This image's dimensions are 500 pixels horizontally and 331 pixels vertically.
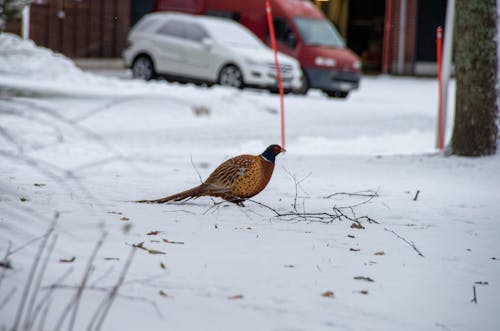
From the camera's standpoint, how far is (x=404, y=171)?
393 inches

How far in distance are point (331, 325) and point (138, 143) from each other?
8227 millimetres

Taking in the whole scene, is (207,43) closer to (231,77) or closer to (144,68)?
(231,77)

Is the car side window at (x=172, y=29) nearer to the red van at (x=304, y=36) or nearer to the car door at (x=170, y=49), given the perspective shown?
the car door at (x=170, y=49)

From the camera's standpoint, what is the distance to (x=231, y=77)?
65.2ft

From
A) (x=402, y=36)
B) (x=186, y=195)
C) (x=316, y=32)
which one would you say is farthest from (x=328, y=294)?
(x=402, y=36)

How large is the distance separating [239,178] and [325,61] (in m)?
15.1

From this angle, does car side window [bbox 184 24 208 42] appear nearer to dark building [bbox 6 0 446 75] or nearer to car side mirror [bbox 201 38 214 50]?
car side mirror [bbox 201 38 214 50]

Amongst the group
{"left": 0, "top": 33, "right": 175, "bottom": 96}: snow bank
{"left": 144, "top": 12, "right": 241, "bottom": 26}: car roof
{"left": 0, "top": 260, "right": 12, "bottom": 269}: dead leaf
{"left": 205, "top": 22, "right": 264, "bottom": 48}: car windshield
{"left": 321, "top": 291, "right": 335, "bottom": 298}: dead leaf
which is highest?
{"left": 144, "top": 12, "right": 241, "bottom": 26}: car roof

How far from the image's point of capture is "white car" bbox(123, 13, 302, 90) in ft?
64.7

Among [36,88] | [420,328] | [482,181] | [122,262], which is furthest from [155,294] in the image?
[36,88]

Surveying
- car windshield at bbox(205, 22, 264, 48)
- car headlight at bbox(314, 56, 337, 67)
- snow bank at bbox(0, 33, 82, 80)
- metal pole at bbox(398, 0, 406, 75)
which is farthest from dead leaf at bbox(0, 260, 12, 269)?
metal pole at bbox(398, 0, 406, 75)

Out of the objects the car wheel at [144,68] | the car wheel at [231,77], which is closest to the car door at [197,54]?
the car wheel at [231,77]

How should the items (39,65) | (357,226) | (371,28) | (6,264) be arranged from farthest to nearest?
(371,28), (39,65), (357,226), (6,264)

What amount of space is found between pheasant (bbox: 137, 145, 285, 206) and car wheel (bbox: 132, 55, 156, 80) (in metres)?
14.4
